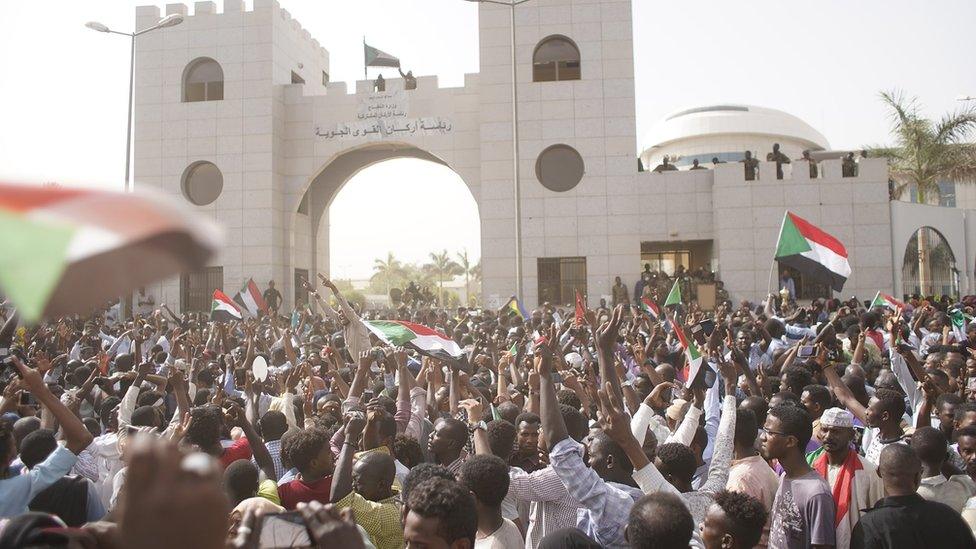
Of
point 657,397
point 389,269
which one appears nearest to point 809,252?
point 657,397

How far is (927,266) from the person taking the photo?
28.3 metres

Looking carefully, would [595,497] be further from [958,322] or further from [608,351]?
[958,322]

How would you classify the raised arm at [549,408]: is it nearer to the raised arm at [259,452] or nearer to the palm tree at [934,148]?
the raised arm at [259,452]

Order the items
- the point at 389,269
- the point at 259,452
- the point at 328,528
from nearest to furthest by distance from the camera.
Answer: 1. the point at 328,528
2. the point at 259,452
3. the point at 389,269

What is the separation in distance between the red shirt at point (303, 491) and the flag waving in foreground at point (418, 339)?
3.63 metres

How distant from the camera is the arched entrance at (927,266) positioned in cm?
2589

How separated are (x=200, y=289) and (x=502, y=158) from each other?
1136cm

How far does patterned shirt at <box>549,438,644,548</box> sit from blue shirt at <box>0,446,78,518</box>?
2309 millimetres

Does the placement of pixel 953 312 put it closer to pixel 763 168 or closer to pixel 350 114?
pixel 763 168

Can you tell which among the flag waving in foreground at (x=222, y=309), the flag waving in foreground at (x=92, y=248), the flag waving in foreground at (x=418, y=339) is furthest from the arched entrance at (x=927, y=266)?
the flag waving in foreground at (x=92, y=248)

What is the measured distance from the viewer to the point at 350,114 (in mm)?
27047

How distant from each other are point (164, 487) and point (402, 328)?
23.4 ft

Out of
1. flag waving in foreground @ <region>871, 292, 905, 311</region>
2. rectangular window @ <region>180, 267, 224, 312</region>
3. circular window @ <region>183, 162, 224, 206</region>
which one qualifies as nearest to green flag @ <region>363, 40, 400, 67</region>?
circular window @ <region>183, 162, 224, 206</region>

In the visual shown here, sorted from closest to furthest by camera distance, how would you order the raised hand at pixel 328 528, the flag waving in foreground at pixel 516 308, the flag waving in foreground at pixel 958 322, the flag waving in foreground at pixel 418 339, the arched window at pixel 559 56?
the raised hand at pixel 328 528
the flag waving in foreground at pixel 418 339
the flag waving in foreground at pixel 958 322
the flag waving in foreground at pixel 516 308
the arched window at pixel 559 56
